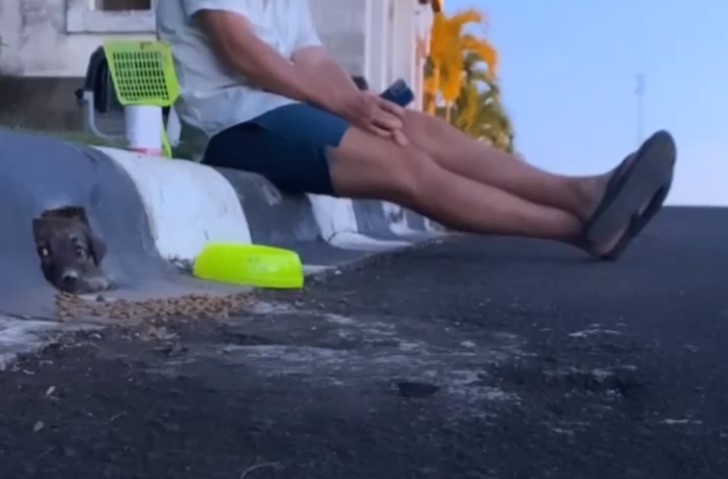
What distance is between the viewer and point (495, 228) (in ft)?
12.8

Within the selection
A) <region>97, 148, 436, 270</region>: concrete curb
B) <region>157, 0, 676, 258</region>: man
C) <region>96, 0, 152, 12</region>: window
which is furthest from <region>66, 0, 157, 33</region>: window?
<region>157, 0, 676, 258</region>: man

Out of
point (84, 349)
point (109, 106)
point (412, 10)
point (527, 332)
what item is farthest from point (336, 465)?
point (412, 10)

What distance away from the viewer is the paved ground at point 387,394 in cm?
130

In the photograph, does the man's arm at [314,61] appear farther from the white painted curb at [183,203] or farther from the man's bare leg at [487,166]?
the white painted curb at [183,203]

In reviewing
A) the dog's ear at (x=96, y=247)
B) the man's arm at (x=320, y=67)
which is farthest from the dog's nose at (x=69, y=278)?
the man's arm at (x=320, y=67)

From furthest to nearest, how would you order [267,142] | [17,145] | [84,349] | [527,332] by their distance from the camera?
1. [267,142]
2. [17,145]
3. [527,332]
4. [84,349]

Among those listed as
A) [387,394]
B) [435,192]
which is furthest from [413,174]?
[387,394]

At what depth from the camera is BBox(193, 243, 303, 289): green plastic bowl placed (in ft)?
9.36

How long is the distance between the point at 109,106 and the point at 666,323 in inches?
102

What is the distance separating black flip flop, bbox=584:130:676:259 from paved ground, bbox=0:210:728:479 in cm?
103

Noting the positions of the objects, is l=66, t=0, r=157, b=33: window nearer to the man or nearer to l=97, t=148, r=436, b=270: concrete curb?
l=97, t=148, r=436, b=270: concrete curb

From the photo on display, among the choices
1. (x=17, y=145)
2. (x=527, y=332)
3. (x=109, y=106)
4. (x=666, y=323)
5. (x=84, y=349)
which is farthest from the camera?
(x=109, y=106)

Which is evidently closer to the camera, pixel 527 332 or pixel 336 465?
pixel 336 465

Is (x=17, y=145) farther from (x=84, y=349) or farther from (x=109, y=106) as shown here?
(x=109, y=106)
